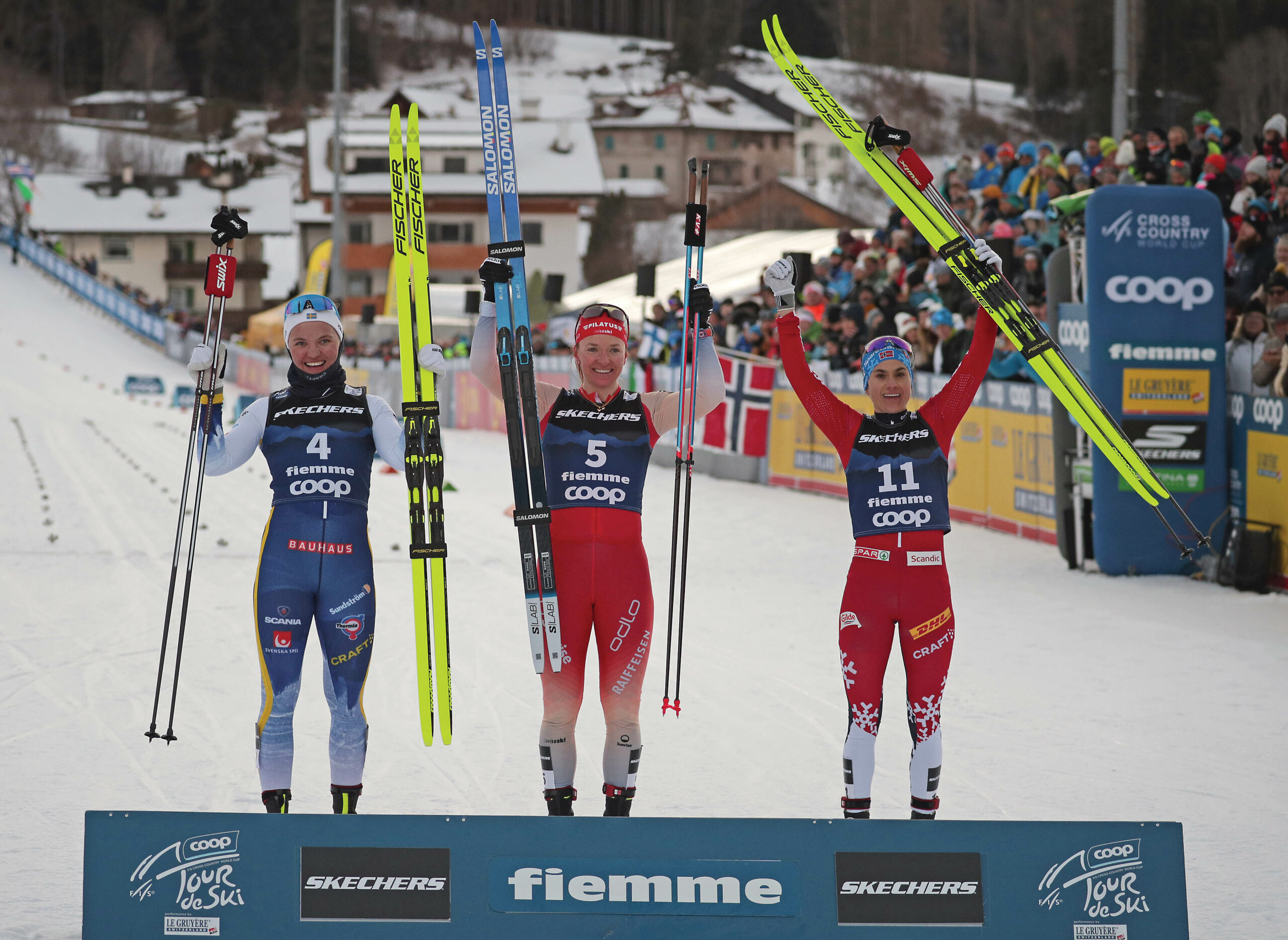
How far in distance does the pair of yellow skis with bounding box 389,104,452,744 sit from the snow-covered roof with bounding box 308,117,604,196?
51779 mm

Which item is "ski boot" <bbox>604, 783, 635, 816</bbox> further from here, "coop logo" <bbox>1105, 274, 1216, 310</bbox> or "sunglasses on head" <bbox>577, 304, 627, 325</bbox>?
"coop logo" <bbox>1105, 274, 1216, 310</bbox>

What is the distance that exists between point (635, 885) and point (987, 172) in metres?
15.5

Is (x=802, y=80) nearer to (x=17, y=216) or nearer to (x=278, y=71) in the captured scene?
(x=17, y=216)

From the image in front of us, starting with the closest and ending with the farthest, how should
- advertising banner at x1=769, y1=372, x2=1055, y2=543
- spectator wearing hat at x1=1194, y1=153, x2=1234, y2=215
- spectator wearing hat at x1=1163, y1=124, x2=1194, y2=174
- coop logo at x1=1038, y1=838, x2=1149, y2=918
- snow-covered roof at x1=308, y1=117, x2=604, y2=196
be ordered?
coop logo at x1=1038, y1=838, x2=1149, y2=918
advertising banner at x1=769, y1=372, x2=1055, y2=543
spectator wearing hat at x1=1194, y1=153, x2=1234, y2=215
spectator wearing hat at x1=1163, y1=124, x2=1194, y2=174
snow-covered roof at x1=308, y1=117, x2=604, y2=196

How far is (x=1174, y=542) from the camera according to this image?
10945 mm

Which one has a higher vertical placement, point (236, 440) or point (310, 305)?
point (310, 305)

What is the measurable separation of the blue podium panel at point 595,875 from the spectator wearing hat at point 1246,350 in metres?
7.91

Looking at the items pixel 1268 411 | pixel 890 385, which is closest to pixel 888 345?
pixel 890 385

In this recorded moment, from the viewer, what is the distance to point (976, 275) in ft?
18.3

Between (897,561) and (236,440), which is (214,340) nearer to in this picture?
(236,440)

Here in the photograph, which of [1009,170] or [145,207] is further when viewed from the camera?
[145,207]

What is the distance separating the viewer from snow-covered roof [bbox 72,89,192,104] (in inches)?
3890

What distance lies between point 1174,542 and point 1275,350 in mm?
1670

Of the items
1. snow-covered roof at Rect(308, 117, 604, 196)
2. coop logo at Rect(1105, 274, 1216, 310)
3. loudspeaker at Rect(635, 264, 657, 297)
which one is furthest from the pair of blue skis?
snow-covered roof at Rect(308, 117, 604, 196)
